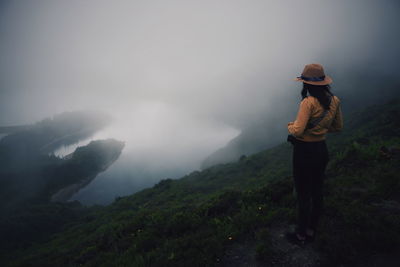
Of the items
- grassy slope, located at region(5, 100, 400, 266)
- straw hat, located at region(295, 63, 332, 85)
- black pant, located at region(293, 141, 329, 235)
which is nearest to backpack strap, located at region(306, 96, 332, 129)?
black pant, located at region(293, 141, 329, 235)

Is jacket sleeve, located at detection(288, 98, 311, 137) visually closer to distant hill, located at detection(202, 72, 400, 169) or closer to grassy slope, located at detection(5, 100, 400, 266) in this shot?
grassy slope, located at detection(5, 100, 400, 266)

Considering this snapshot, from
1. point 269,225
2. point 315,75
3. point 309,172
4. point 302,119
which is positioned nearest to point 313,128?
point 302,119

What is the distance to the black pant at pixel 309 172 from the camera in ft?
11.9

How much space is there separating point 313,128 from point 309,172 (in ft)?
2.44

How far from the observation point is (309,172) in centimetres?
372

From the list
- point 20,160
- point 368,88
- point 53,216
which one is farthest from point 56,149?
point 368,88

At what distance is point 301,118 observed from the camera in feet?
11.5

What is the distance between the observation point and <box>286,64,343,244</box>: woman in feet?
11.6

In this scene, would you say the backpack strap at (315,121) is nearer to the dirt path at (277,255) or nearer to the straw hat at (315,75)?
the straw hat at (315,75)

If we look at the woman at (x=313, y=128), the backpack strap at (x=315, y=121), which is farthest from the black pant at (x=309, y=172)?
the backpack strap at (x=315, y=121)

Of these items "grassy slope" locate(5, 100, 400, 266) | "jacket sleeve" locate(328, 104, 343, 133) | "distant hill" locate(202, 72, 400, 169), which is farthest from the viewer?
"distant hill" locate(202, 72, 400, 169)

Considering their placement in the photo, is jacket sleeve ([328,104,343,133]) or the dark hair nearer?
the dark hair

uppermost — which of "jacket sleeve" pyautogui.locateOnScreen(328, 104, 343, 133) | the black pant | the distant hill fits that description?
"jacket sleeve" pyautogui.locateOnScreen(328, 104, 343, 133)

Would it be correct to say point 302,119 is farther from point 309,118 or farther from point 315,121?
point 315,121
